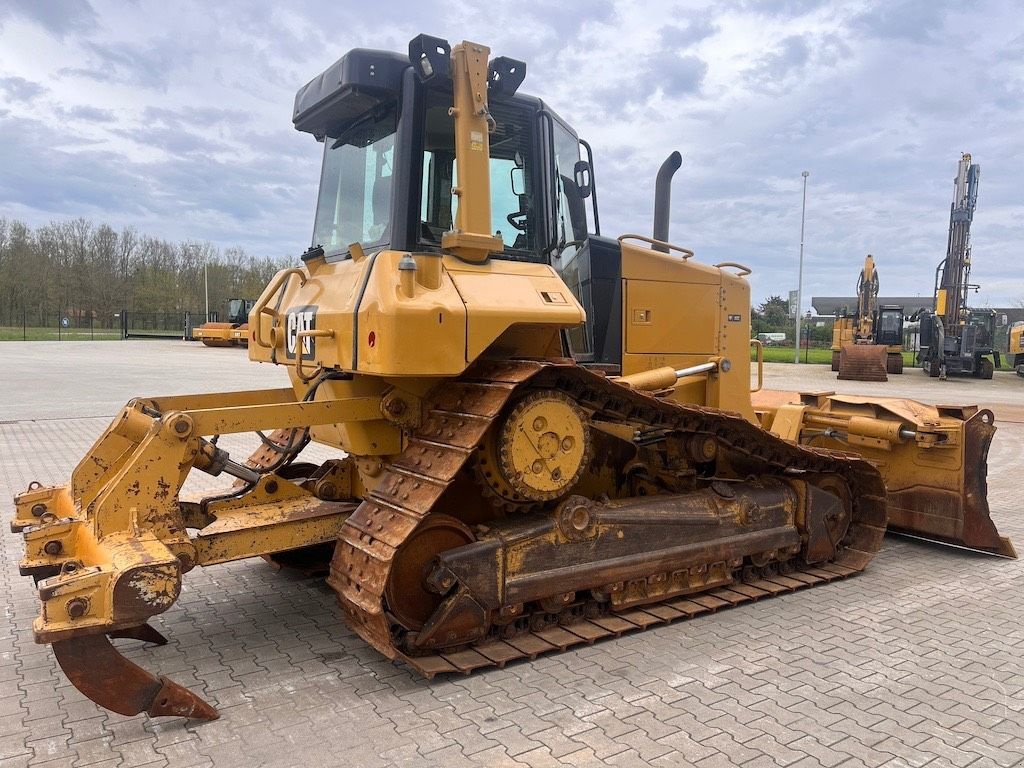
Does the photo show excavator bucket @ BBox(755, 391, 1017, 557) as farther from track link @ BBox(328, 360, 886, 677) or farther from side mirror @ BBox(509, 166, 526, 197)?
side mirror @ BBox(509, 166, 526, 197)

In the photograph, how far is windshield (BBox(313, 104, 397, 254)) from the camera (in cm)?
470

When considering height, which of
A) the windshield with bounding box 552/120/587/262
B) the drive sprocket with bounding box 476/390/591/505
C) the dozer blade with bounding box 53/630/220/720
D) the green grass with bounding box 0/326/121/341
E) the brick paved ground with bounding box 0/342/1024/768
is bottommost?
the brick paved ground with bounding box 0/342/1024/768

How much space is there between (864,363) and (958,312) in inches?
211

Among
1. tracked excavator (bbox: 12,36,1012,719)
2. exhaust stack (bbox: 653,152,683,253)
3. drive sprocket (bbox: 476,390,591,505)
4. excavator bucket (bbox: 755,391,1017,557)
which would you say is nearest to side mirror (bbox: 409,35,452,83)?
tracked excavator (bbox: 12,36,1012,719)

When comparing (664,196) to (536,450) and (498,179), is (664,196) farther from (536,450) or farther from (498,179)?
(536,450)

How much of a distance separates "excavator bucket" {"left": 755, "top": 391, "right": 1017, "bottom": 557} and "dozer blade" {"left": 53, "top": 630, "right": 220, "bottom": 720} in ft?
17.6

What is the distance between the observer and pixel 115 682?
10.7ft

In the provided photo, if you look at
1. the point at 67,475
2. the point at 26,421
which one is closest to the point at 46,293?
the point at 26,421

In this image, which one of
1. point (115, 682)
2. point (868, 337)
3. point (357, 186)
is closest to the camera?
point (115, 682)

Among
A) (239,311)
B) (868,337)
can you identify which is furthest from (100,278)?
(868,337)

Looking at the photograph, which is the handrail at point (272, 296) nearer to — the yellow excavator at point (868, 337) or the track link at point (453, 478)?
the track link at point (453, 478)

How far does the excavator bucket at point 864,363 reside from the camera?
26.6 metres

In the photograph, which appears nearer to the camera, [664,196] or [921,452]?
[664,196]

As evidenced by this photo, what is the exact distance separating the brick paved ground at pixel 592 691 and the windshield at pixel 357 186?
245 cm
